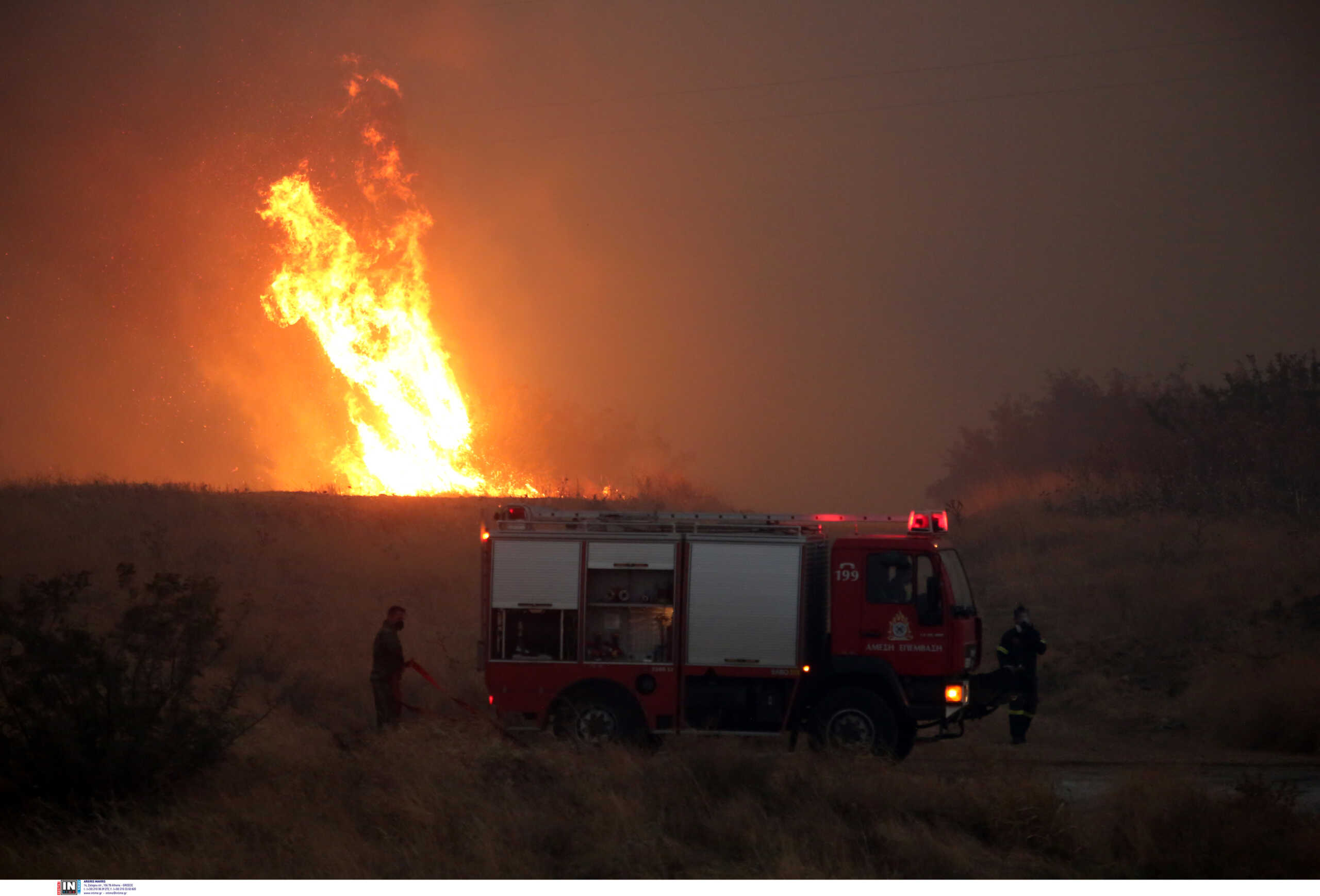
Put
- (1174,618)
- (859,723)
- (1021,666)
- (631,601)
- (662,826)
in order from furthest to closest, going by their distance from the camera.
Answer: (1174,618)
(1021,666)
(631,601)
(859,723)
(662,826)

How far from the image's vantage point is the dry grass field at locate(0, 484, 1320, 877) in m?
9.75

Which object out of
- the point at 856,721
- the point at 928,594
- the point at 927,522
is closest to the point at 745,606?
the point at 856,721

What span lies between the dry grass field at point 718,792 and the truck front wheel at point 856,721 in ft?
1.97

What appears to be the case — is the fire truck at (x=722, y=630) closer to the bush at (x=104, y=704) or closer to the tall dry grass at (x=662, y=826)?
the tall dry grass at (x=662, y=826)

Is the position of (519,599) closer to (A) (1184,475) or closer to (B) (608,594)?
(B) (608,594)

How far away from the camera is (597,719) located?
49.2 feet

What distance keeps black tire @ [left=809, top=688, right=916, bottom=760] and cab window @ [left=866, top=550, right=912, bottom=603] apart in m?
1.14

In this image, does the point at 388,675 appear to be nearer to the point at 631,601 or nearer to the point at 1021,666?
the point at 631,601

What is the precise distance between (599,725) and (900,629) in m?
3.83

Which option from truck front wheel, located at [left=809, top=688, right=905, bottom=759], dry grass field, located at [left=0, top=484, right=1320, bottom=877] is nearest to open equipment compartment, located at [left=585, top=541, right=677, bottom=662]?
dry grass field, located at [left=0, top=484, right=1320, bottom=877]

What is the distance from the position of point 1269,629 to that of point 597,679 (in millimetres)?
14366

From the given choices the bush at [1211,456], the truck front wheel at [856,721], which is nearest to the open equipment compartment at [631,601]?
the truck front wheel at [856,721]

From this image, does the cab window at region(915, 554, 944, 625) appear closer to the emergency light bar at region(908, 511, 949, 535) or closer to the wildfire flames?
the emergency light bar at region(908, 511, 949, 535)

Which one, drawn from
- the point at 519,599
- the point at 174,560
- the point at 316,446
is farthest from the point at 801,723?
the point at 316,446
